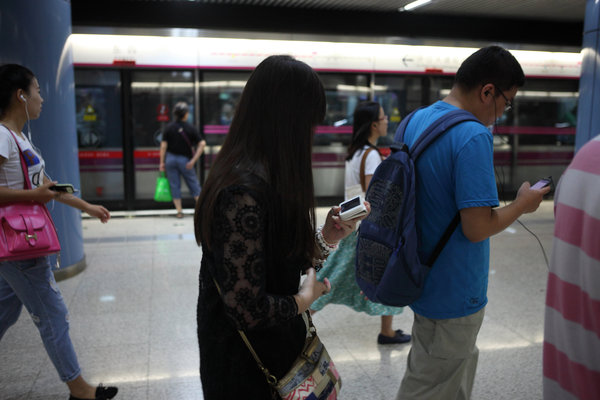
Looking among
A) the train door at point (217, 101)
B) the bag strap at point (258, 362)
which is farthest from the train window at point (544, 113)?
the bag strap at point (258, 362)

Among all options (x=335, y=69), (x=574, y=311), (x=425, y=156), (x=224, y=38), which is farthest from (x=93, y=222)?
(x=574, y=311)

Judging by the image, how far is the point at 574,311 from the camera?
102cm

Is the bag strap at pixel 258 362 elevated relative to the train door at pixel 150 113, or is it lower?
lower

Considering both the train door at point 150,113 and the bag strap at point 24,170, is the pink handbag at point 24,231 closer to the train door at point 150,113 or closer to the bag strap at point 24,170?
the bag strap at point 24,170

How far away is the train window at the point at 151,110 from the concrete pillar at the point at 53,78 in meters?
3.74

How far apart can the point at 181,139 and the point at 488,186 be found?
720 centimetres

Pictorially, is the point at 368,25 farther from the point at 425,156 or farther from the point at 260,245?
the point at 260,245

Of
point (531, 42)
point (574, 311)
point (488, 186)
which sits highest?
point (531, 42)

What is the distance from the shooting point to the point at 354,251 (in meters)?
3.48

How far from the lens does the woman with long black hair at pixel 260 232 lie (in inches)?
49.0

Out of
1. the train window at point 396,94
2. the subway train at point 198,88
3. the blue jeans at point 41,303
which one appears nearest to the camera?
the blue jeans at point 41,303

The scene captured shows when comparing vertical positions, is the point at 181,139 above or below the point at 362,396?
above

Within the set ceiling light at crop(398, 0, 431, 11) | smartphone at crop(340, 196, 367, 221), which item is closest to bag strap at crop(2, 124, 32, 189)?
smartphone at crop(340, 196, 367, 221)

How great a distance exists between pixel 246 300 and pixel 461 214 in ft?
3.10
